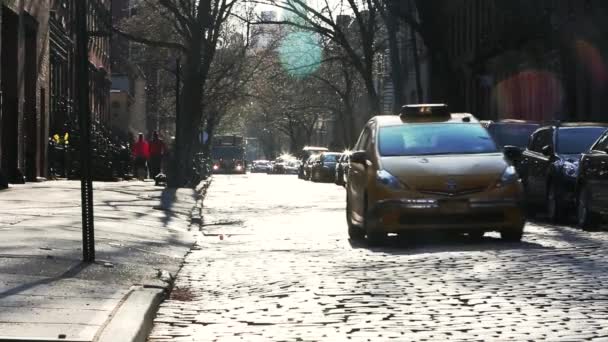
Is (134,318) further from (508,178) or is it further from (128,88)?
(128,88)

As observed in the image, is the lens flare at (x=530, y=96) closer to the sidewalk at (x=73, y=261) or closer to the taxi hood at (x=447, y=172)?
the sidewalk at (x=73, y=261)

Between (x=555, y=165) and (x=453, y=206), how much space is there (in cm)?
563

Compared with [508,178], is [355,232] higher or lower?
lower

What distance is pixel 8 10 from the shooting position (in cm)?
2709

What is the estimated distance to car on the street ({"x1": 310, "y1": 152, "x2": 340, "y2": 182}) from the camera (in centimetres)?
5853

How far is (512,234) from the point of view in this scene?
14281mm

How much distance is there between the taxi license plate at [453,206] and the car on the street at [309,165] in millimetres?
48245

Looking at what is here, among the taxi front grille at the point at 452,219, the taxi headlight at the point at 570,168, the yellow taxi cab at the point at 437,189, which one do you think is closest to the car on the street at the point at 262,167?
the taxi headlight at the point at 570,168

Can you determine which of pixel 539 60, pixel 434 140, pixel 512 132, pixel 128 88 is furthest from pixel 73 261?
pixel 128 88

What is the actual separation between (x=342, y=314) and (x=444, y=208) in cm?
539

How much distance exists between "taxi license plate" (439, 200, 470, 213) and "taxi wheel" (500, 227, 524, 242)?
717 mm

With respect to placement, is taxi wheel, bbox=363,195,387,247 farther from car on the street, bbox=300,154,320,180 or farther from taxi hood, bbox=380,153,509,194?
car on the street, bbox=300,154,320,180

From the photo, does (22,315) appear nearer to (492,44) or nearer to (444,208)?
(444,208)

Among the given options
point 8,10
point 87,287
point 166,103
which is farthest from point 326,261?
point 166,103
